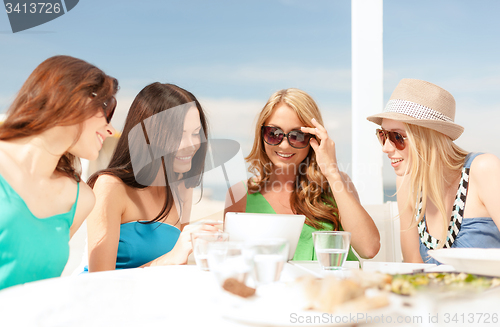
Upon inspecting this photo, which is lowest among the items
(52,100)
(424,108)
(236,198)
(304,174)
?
(236,198)

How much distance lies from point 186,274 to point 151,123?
78cm

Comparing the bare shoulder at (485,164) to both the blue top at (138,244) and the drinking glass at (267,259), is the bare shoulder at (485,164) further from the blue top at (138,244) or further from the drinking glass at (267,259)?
the blue top at (138,244)

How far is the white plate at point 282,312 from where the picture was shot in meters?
0.45

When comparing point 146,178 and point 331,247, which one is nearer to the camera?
point 331,247

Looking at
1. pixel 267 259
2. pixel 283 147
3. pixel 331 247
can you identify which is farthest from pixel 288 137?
pixel 267 259

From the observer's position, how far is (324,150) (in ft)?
5.29

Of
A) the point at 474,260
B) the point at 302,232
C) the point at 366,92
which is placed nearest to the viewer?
the point at 474,260

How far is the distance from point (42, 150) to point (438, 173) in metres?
1.35

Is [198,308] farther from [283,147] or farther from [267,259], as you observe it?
[283,147]

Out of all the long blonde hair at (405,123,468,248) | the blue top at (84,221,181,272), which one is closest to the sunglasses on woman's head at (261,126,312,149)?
the long blonde hair at (405,123,468,248)

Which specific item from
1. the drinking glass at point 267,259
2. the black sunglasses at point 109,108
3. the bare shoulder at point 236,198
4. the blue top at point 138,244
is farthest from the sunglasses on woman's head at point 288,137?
the drinking glass at point 267,259

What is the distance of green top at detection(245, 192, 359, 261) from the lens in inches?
64.5

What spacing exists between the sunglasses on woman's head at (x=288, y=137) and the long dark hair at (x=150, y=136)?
1.28ft

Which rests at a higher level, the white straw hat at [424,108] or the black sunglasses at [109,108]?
the black sunglasses at [109,108]
